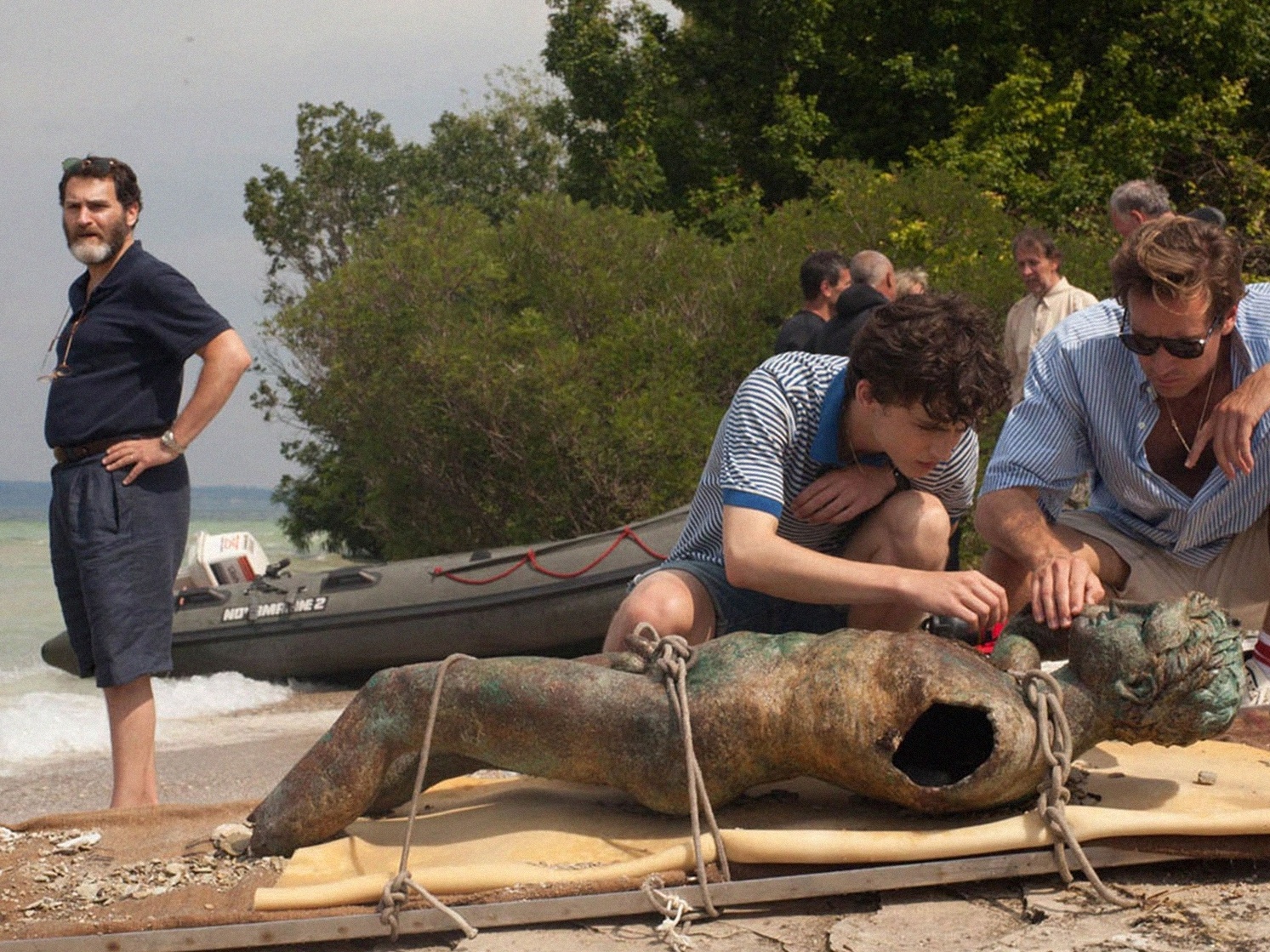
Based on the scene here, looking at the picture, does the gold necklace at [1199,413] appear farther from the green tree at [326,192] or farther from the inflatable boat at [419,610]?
the green tree at [326,192]

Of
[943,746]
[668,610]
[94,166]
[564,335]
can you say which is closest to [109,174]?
[94,166]

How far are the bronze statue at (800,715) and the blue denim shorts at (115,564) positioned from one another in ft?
4.04

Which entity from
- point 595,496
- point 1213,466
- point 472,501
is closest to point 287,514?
point 472,501

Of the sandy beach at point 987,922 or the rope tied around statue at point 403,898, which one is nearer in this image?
the sandy beach at point 987,922

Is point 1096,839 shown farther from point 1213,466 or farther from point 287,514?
point 287,514

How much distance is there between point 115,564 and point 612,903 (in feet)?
7.02

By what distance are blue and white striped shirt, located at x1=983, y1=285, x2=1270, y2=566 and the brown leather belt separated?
2.46 m

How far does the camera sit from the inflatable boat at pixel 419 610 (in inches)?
342

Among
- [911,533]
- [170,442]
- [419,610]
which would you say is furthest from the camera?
[419,610]

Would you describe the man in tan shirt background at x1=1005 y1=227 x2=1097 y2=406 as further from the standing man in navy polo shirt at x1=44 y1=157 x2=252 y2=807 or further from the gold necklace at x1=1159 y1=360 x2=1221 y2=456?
the standing man in navy polo shirt at x1=44 y1=157 x2=252 y2=807

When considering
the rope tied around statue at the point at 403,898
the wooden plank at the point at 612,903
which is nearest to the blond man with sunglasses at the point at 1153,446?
the wooden plank at the point at 612,903

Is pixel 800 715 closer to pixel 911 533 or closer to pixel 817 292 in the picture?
pixel 911 533

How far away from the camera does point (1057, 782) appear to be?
102 inches

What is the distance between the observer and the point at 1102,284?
11664 mm
